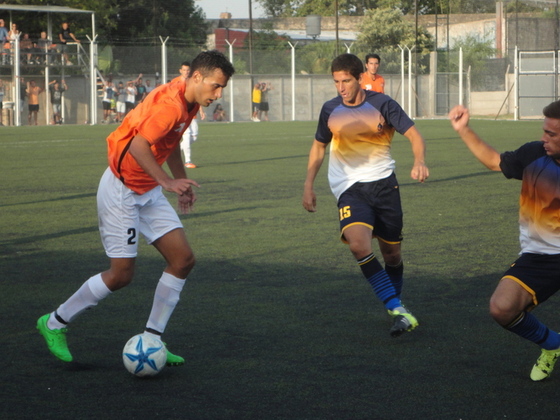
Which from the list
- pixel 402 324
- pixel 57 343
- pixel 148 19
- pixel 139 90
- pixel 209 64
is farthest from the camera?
pixel 148 19

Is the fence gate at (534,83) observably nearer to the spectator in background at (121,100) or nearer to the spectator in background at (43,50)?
the spectator in background at (121,100)

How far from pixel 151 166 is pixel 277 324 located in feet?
5.62

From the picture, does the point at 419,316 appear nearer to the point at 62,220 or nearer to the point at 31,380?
the point at 31,380

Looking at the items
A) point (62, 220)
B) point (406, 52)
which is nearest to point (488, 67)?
point (406, 52)

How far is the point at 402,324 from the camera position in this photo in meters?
5.43

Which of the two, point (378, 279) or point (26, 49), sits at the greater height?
point (26, 49)

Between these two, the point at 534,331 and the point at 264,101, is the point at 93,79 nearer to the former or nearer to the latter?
the point at 264,101

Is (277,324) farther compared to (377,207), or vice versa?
(377,207)

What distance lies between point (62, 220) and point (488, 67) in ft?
124

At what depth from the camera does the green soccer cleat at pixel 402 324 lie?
5.43 metres

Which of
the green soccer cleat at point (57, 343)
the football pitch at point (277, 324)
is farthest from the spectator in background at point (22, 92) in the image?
the green soccer cleat at point (57, 343)

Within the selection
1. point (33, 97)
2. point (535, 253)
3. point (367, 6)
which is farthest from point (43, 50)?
point (367, 6)

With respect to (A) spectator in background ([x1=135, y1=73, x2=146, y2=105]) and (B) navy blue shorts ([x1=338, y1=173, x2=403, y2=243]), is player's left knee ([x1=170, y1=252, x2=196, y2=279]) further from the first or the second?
(A) spectator in background ([x1=135, y1=73, x2=146, y2=105])

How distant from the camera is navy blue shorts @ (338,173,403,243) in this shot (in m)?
6.06
